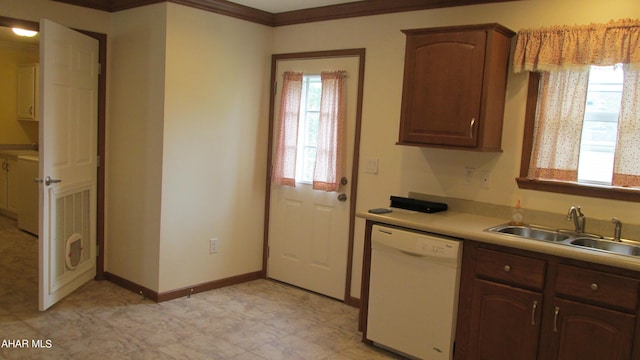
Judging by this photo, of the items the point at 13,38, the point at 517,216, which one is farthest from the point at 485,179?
the point at 13,38

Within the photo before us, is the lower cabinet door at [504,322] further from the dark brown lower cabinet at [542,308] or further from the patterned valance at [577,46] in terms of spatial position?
the patterned valance at [577,46]

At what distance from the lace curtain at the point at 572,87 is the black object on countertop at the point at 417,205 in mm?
621

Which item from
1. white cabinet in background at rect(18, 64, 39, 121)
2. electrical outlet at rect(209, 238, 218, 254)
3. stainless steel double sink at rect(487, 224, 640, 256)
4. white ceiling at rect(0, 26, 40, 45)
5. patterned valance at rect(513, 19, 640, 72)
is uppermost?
white ceiling at rect(0, 26, 40, 45)

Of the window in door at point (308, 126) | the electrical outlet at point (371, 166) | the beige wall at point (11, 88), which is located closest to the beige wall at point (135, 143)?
the window in door at point (308, 126)

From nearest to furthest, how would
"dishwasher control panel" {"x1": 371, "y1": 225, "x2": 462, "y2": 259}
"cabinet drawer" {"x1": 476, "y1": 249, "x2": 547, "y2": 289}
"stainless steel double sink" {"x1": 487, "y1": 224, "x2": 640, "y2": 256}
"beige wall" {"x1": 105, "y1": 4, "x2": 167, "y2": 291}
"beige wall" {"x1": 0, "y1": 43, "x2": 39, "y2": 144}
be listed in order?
"cabinet drawer" {"x1": 476, "y1": 249, "x2": 547, "y2": 289} → "stainless steel double sink" {"x1": 487, "y1": 224, "x2": 640, "y2": 256} → "dishwasher control panel" {"x1": 371, "y1": 225, "x2": 462, "y2": 259} → "beige wall" {"x1": 105, "y1": 4, "x2": 167, "y2": 291} → "beige wall" {"x1": 0, "y1": 43, "x2": 39, "y2": 144}

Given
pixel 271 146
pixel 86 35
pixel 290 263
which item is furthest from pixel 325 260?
pixel 86 35

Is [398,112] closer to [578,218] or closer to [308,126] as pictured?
[308,126]

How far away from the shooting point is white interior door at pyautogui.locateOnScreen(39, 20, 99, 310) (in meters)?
3.52

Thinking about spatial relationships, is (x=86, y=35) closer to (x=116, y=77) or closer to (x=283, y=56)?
(x=116, y=77)

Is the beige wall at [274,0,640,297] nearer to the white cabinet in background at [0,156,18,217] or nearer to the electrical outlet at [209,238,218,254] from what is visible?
the electrical outlet at [209,238,218,254]

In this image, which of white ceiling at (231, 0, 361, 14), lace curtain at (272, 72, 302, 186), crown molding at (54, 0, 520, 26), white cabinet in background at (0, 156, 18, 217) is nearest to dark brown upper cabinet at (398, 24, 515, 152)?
crown molding at (54, 0, 520, 26)

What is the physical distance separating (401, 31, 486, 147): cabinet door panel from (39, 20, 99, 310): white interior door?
245 centimetres

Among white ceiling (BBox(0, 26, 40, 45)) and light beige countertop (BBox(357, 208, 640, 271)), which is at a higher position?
white ceiling (BBox(0, 26, 40, 45))

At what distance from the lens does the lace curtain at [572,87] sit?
2811 mm
